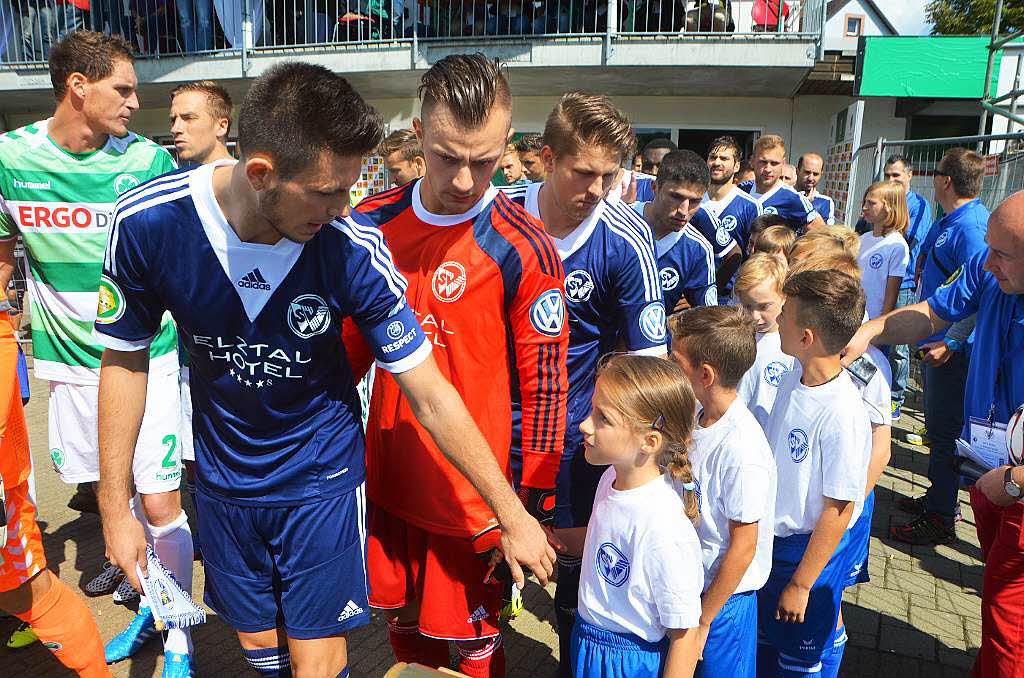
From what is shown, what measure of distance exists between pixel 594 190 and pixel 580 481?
1.12 m

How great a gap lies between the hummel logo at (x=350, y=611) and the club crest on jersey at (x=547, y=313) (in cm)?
97

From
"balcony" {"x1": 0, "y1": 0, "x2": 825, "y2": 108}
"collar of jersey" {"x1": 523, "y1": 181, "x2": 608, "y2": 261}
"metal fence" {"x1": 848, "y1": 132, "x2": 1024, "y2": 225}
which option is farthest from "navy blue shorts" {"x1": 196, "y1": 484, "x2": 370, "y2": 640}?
"balcony" {"x1": 0, "y1": 0, "x2": 825, "y2": 108}

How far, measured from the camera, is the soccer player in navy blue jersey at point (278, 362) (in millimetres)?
1716

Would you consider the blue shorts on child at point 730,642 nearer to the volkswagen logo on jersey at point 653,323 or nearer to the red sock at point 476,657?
the red sock at point 476,657

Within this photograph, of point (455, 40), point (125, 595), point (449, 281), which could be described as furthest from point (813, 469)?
point (455, 40)

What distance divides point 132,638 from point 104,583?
2.11ft

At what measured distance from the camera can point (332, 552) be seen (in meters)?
2.06

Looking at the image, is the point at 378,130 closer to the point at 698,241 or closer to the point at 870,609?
the point at 698,241

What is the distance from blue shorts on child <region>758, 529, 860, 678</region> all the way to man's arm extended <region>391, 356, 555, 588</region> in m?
1.05

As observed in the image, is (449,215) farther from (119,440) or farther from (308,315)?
(119,440)

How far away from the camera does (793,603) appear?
2.39 metres

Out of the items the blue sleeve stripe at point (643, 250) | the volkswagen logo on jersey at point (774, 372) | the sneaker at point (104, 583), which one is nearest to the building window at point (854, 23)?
the volkswagen logo on jersey at point (774, 372)

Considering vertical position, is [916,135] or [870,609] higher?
[916,135]

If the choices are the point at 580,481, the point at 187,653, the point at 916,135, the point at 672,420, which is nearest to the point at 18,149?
the point at 187,653
